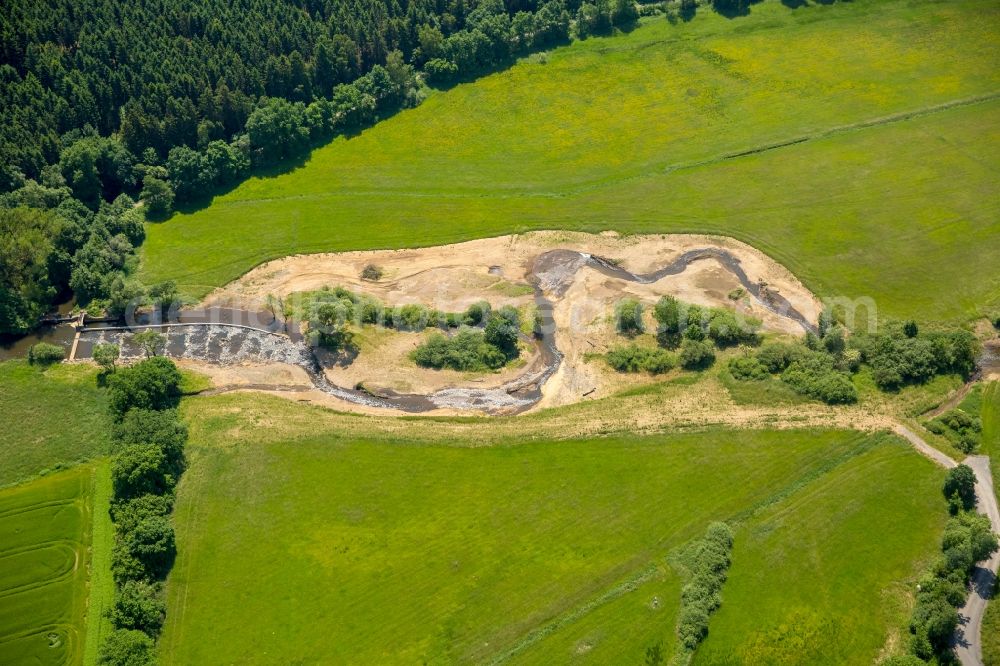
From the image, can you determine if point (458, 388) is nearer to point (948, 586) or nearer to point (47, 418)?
point (47, 418)

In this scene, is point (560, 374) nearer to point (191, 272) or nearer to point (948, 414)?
point (948, 414)

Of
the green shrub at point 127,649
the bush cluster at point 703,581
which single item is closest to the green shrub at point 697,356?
the bush cluster at point 703,581

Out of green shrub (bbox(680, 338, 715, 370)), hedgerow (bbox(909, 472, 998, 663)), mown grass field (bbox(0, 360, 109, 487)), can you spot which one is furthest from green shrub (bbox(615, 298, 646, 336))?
mown grass field (bbox(0, 360, 109, 487))

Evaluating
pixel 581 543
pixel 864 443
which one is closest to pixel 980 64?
pixel 864 443

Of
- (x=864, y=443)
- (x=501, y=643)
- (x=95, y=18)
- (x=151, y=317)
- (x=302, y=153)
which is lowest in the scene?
(x=501, y=643)

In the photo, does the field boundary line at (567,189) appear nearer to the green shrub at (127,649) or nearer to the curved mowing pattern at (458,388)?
the curved mowing pattern at (458,388)

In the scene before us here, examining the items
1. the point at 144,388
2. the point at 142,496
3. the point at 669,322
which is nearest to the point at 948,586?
the point at 669,322

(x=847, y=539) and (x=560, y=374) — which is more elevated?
(x=560, y=374)

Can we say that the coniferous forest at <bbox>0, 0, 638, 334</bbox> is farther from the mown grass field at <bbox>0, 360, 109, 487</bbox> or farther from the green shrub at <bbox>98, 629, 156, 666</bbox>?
the green shrub at <bbox>98, 629, 156, 666</bbox>
